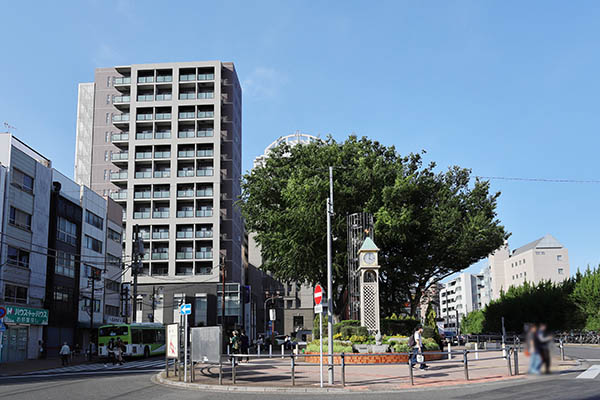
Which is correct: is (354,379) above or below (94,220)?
below

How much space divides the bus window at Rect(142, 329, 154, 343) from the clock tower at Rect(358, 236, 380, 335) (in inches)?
814

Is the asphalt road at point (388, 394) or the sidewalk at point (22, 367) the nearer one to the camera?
the asphalt road at point (388, 394)

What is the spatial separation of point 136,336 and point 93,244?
16.9 meters

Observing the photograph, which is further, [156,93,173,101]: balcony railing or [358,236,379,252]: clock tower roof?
[156,93,173,101]: balcony railing

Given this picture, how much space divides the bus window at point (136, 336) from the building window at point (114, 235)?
21.1m

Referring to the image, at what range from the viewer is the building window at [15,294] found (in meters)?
39.8

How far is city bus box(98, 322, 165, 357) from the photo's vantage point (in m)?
40.8

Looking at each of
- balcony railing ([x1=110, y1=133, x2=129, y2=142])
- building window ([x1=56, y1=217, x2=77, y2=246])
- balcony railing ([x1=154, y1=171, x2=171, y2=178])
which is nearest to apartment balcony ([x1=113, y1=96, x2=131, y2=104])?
balcony railing ([x1=110, y1=133, x2=129, y2=142])

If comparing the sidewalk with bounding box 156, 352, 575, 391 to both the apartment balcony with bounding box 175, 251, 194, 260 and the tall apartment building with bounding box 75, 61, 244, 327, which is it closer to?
the apartment balcony with bounding box 175, 251, 194, 260

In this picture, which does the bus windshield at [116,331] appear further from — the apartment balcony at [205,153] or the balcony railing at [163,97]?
the balcony railing at [163,97]

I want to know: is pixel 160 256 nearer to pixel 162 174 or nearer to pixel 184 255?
pixel 184 255

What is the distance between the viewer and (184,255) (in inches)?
2854

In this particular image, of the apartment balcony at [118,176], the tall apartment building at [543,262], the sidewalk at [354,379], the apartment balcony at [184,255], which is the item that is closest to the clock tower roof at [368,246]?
the sidewalk at [354,379]

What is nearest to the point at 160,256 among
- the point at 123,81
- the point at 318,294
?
the point at 123,81
